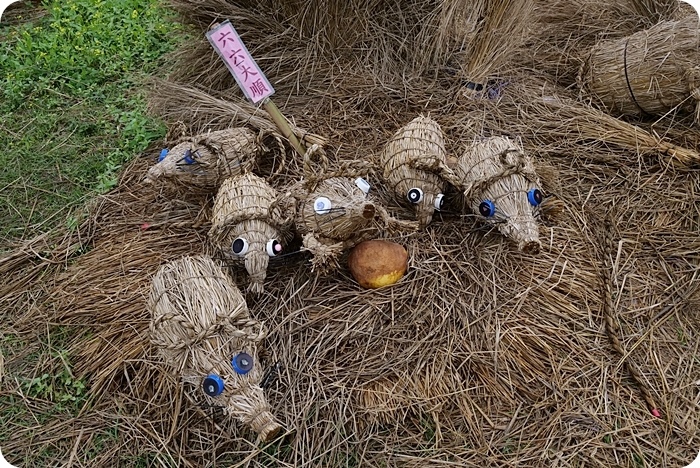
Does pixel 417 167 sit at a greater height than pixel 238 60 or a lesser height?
lesser

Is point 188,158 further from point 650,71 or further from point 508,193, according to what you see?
point 650,71

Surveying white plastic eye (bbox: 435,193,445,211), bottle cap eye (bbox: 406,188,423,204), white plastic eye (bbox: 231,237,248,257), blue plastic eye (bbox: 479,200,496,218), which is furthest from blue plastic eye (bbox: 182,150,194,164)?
blue plastic eye (bbox: 479,200,496,218)

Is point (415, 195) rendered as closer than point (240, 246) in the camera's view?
No

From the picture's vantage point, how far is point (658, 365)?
6.94ft

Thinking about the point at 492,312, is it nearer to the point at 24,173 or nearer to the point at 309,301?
the point at 309,301

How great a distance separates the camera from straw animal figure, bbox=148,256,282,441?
72.9 inches

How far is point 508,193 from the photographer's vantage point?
232 cm

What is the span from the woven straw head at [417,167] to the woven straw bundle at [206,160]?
654mm

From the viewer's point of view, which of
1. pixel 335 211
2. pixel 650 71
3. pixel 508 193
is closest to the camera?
pixel 335 211

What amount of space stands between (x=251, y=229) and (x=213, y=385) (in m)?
0.63

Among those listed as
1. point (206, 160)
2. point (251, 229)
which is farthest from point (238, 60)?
point (251, 229)

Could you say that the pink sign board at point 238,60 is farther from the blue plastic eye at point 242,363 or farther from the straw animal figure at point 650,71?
the straw animal figure at point 650,71

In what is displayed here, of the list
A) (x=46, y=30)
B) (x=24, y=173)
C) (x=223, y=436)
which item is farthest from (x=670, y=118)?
(x=46, y=30)

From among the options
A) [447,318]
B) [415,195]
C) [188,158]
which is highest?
[188,158]
